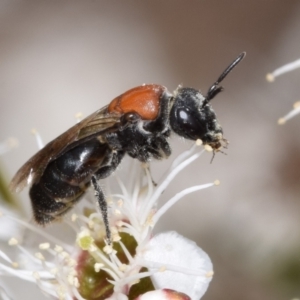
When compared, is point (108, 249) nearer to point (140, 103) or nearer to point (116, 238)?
point (116, 238)

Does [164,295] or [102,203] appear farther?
[102,203]

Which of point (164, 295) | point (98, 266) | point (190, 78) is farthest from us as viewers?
point (190, 78)

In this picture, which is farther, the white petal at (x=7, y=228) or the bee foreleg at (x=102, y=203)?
the white petal at (x=7, y=228)

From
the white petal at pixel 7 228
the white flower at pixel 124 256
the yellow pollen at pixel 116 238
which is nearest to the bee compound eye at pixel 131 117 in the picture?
the white flower at pixel 124 256

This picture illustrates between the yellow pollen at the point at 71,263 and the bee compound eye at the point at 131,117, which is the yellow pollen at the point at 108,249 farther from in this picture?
the bee compound eye at the point at 131,117

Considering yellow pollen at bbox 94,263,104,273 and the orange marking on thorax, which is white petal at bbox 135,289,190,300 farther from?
the orange marking on thorax

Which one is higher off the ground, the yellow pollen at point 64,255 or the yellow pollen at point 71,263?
the yellow pollen at point 64,255

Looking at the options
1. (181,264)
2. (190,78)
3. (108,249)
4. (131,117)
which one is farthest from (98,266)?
(190,78)

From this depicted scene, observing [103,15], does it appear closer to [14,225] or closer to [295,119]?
[295,119]
